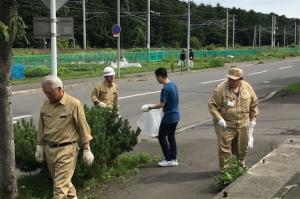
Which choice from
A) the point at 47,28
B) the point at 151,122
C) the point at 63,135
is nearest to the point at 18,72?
the point at 47,28

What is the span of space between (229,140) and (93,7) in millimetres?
109783

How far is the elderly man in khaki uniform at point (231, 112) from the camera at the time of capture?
25.1 feet

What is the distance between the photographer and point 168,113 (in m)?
8.83

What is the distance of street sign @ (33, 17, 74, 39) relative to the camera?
30.1ft

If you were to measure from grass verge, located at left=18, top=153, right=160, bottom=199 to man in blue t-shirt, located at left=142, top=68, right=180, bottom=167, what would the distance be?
0.48 m

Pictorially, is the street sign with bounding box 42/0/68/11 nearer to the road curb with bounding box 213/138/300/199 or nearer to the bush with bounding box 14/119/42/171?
the bush with bounding box 14/119/42/171

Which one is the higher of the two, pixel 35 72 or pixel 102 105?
pixel 102 105

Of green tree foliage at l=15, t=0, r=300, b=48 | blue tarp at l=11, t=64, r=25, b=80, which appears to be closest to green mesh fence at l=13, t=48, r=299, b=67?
blue tarp at l=11, t=64, r=25, b=80

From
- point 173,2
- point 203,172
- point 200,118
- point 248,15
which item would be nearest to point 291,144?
point 203,172

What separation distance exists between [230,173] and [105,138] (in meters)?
1.75

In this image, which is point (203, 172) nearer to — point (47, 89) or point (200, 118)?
point (47, 89)

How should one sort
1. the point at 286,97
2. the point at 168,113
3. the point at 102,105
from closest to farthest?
the point at 168,113, the point at 102,105, the point at 286,97

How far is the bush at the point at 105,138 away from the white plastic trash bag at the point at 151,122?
0.74m

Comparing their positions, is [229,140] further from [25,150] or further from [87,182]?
[25,150]
